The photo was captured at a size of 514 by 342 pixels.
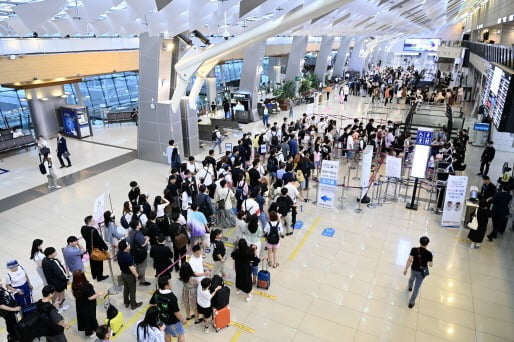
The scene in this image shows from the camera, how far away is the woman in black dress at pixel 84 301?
5504mm

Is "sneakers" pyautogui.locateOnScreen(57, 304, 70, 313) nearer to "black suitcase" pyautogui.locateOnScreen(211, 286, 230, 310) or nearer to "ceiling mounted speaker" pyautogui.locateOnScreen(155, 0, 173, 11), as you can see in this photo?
"black suitcase" pyautogui.locateOnScreen(211, 286, 230, 310)

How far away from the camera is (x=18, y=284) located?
239 inches

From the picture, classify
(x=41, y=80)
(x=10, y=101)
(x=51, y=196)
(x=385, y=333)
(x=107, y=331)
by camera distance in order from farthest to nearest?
(x=10, y=101) < (x=41, y=80) < (x=51, y=196) < (x=385, y=333) < (x=107, y=331)

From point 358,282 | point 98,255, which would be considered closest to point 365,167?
point 358,282

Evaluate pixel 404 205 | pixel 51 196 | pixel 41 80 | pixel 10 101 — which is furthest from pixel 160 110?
pixel 10 101

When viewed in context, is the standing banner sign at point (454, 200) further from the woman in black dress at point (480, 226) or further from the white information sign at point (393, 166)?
the white information sign at point (393, 166)

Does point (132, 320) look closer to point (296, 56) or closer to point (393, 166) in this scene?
point (393, 166)

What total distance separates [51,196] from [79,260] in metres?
6.42

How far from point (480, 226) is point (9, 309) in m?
9.53

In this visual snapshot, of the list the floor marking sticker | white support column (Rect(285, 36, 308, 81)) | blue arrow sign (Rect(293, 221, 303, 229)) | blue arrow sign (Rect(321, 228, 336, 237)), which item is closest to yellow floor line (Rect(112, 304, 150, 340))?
the floor marking sticker

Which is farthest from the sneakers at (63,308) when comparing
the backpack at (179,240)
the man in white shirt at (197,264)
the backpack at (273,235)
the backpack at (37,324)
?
the backpack at (273,235)

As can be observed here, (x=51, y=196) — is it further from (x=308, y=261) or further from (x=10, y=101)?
(x=10, y=101)

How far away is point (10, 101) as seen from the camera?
1014 inches

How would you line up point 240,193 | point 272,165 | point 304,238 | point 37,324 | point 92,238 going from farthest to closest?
point 272,165 → point 240,193 → point 304,238 → point 92,238 → point 37,324
